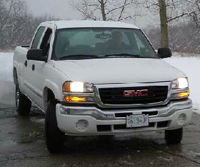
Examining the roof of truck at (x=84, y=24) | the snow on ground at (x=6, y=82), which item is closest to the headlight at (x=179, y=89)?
the roof of truck at (x=84, y=24)

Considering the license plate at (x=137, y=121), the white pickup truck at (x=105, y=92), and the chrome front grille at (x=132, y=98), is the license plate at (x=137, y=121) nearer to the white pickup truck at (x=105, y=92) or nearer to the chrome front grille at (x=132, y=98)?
the white pickup truck at (x=105, y=92)

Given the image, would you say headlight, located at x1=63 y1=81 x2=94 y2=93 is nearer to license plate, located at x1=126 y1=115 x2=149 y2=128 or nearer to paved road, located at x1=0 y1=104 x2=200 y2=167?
license plate, located at x1=126 y1=115 x2=149 y2=128

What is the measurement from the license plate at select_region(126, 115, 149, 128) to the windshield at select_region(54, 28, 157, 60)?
1.30 metres

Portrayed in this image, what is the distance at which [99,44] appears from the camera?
6.05 meters

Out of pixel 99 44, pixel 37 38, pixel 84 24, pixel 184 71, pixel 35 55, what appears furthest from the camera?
pixel 184 71

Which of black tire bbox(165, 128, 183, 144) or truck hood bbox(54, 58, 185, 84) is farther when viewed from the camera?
black tire bbox(165, 128, 183, 144)

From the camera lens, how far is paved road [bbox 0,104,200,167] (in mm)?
4926

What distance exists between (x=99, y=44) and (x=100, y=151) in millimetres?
1591

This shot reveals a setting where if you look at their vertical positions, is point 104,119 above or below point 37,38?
below

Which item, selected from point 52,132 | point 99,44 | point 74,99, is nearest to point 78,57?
point 99,44

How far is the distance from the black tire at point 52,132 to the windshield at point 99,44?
3.12ft

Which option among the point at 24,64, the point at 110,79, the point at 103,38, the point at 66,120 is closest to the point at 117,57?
the point at 103,38

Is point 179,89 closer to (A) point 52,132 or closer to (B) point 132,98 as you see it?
(B) point 132,98

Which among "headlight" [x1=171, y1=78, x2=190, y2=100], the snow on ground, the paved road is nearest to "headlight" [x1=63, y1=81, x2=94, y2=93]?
the paved road
